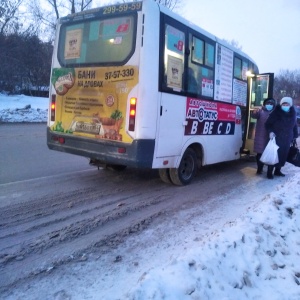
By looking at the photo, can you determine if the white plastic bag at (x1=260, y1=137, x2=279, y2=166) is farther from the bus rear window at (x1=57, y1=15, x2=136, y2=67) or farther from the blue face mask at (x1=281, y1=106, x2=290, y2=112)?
the bus rear window at (x1=57, y1=15, x2=136, y2=67)

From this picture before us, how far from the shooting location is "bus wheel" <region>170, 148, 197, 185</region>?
607cm

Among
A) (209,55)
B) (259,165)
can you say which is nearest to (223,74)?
(209,55)

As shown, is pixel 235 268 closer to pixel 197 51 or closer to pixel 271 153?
pixel 197 51

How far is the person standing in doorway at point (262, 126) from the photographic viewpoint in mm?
7547

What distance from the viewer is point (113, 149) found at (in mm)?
5168

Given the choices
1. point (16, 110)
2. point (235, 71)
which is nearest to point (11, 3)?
point (16, 110)

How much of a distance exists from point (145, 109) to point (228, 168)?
4283mm

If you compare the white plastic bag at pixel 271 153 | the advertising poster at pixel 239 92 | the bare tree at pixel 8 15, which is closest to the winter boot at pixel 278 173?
the white plastic bag at pixel 271 153

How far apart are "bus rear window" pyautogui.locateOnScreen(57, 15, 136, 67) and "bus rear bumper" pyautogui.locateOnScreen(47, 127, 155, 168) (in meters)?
1.28

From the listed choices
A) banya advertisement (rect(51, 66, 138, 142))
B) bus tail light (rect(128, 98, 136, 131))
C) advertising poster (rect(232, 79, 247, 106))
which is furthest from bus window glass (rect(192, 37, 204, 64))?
advertising poster (rect(232, 79, 247, 106))

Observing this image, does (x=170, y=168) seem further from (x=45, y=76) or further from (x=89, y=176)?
(x=45, y=76)

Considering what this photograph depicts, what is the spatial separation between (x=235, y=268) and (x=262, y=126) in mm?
5220

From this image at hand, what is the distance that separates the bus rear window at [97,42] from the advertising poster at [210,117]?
152cm

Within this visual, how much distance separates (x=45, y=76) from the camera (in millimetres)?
32844
